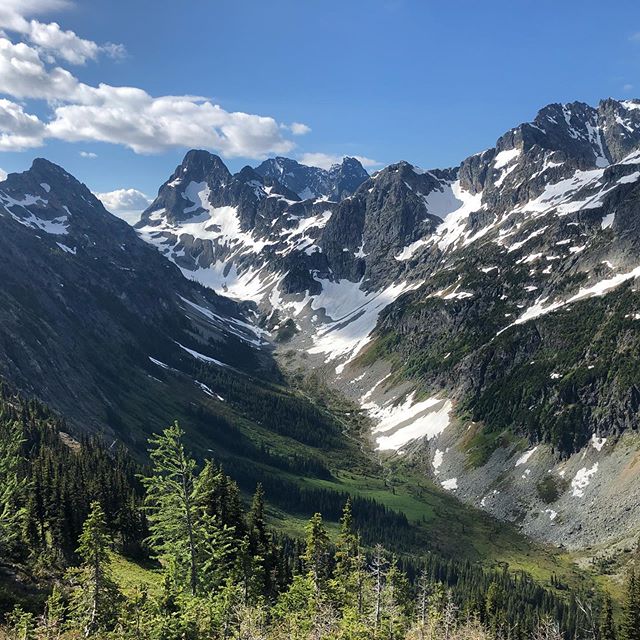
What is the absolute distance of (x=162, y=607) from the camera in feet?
82.8

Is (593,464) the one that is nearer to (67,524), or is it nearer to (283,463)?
(283,463)

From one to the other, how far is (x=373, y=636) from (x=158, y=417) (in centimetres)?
18411

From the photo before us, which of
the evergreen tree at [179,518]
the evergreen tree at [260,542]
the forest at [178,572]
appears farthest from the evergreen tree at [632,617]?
the evergreen tree at [179,518]

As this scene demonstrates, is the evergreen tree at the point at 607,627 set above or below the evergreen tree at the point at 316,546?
below

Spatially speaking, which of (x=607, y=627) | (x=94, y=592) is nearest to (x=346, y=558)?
→ (x=94, y=592)

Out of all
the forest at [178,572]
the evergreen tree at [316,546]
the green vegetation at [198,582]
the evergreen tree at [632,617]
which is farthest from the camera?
the evergreen tree at [632,617]

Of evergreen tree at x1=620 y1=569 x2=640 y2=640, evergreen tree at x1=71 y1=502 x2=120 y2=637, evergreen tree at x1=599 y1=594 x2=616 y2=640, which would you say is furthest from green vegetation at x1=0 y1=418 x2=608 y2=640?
evergreen tree at x1=620 y1=569 x2=640 y2=640

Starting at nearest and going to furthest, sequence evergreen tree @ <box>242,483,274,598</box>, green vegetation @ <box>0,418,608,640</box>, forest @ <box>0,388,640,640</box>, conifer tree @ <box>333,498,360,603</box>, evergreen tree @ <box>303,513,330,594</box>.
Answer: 1. green vegetation @ <box>0,418,608,640</box>
2. forest @ <box>0,388,640,640</box>
3. conifer tree @ <box>333,498,360,603</box>
4. evergreen tree @ <box>303,513,330,594</box>
5. evergreen tree @ <box>242,483,274,598</box>

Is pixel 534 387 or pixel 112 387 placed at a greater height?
pixel 534 387

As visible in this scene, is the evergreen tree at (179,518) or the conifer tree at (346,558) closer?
the evergreen tree at (179,518)

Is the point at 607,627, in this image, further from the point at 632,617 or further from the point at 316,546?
the point at 316,546

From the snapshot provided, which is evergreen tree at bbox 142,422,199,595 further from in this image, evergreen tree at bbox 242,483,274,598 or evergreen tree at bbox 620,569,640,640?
evergreen tree at bbox 620,569,640,640

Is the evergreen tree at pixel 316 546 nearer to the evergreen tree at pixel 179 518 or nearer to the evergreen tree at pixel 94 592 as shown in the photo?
the evergreen tree at pixel 179 518

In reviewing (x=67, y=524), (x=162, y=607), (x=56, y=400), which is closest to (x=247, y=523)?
(x=67, y=524)
